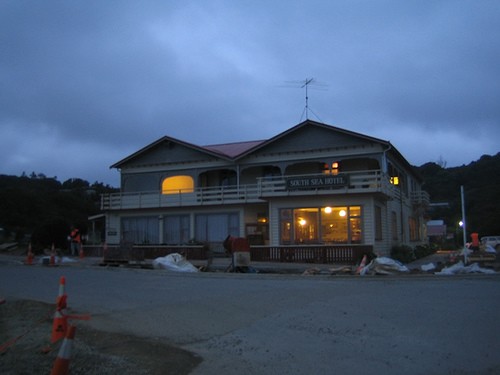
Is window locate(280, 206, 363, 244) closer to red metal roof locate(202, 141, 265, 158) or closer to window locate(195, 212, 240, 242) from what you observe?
window locate(195, 212, 240, 242)

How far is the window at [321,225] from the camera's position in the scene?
29344 millimetres

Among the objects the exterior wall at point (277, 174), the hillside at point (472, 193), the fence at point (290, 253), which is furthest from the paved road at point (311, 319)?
the hillside at point (472, 193)

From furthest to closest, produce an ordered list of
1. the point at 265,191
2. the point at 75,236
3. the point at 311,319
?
the point at 75,236
the point at 265,191
the point at 311,319

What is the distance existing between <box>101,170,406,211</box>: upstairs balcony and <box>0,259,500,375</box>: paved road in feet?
40.4

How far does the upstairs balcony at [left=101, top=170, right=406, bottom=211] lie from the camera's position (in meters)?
28.9

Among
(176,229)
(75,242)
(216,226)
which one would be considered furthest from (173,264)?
(75,242)

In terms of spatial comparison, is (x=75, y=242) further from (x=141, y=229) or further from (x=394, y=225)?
(x=394, y=225)

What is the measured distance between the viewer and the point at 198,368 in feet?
21.3

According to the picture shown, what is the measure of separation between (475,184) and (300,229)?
2133 inches

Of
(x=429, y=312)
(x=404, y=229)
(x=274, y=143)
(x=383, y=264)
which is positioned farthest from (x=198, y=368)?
(x=404, y=229)

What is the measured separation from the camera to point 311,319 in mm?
9477

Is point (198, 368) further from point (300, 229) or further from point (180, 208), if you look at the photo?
point (180, 208)

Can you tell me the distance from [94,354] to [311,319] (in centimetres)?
393

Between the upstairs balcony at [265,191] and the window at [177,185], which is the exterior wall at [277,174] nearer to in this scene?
the upstairs balcony at [265,191]
